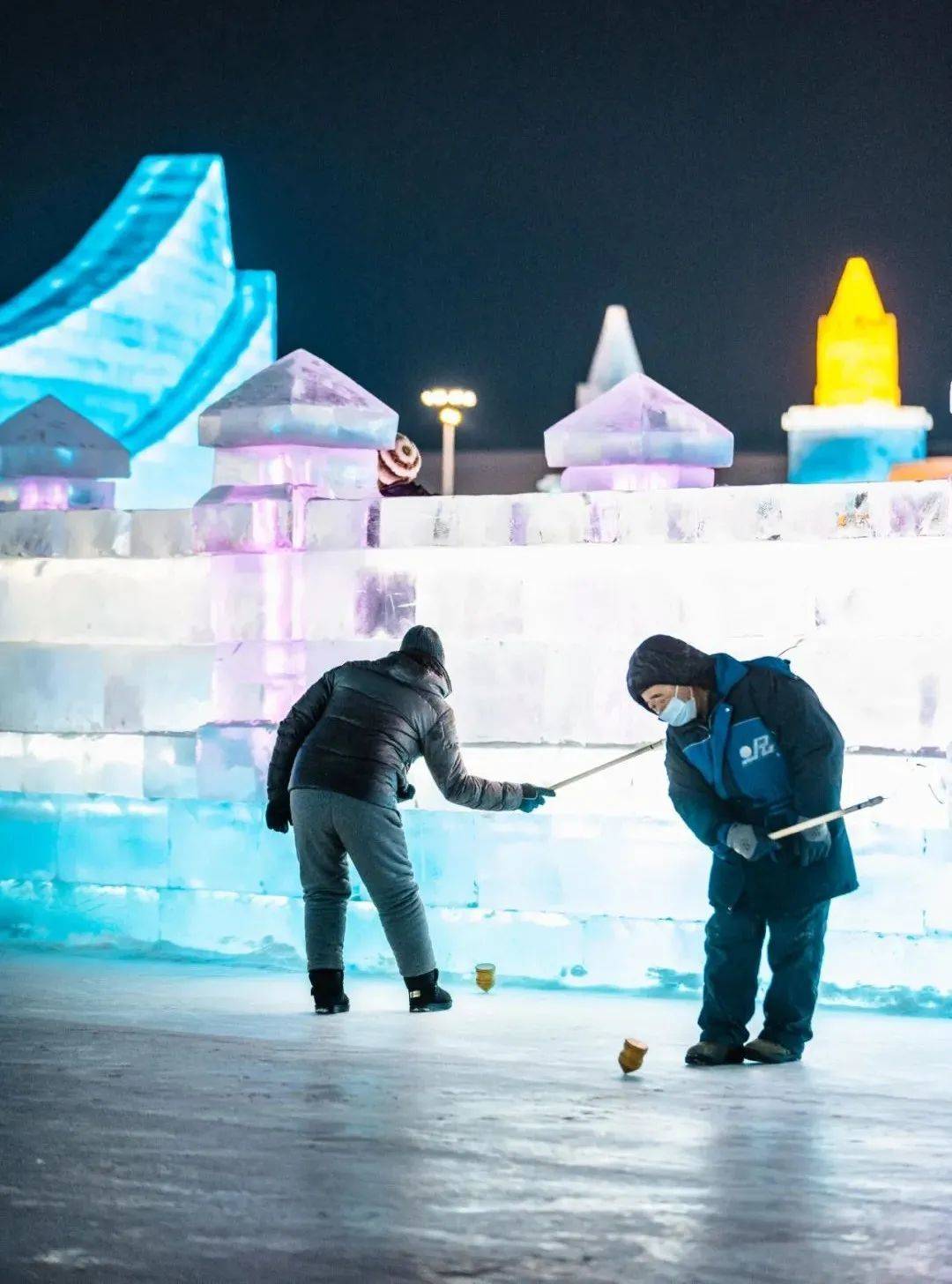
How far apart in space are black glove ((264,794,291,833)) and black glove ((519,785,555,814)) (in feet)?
2.63

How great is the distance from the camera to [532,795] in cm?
698

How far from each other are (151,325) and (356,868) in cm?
1614

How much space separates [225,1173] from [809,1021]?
2.46 m

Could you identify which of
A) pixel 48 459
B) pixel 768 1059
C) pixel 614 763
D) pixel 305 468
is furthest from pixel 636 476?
pixel 48 459

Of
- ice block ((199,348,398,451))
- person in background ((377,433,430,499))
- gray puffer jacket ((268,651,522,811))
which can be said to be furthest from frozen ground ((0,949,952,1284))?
person in background ((377,433,430,499))

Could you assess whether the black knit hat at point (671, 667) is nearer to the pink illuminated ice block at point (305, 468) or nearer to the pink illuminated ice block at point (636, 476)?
the pink illuminated ice block at point (636, 476)

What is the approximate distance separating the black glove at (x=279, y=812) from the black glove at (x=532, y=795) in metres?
0.80

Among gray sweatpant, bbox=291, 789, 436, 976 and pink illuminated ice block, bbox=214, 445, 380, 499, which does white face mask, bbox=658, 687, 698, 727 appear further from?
pink illuminated ice block, bbox=214, 445, 380, 499

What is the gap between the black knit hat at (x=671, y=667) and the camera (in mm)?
5883

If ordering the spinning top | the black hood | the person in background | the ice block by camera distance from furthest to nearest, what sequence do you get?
the person in background, the ice block, the black hood, the spinning top

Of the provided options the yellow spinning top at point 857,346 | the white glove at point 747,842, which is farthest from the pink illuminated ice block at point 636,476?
the yellow spinning top at point 857,346

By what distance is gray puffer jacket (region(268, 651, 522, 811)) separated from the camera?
6711 mm

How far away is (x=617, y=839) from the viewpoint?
289 inches

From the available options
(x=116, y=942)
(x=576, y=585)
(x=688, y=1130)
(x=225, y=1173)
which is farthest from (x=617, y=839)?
(x=225, y=1173)
